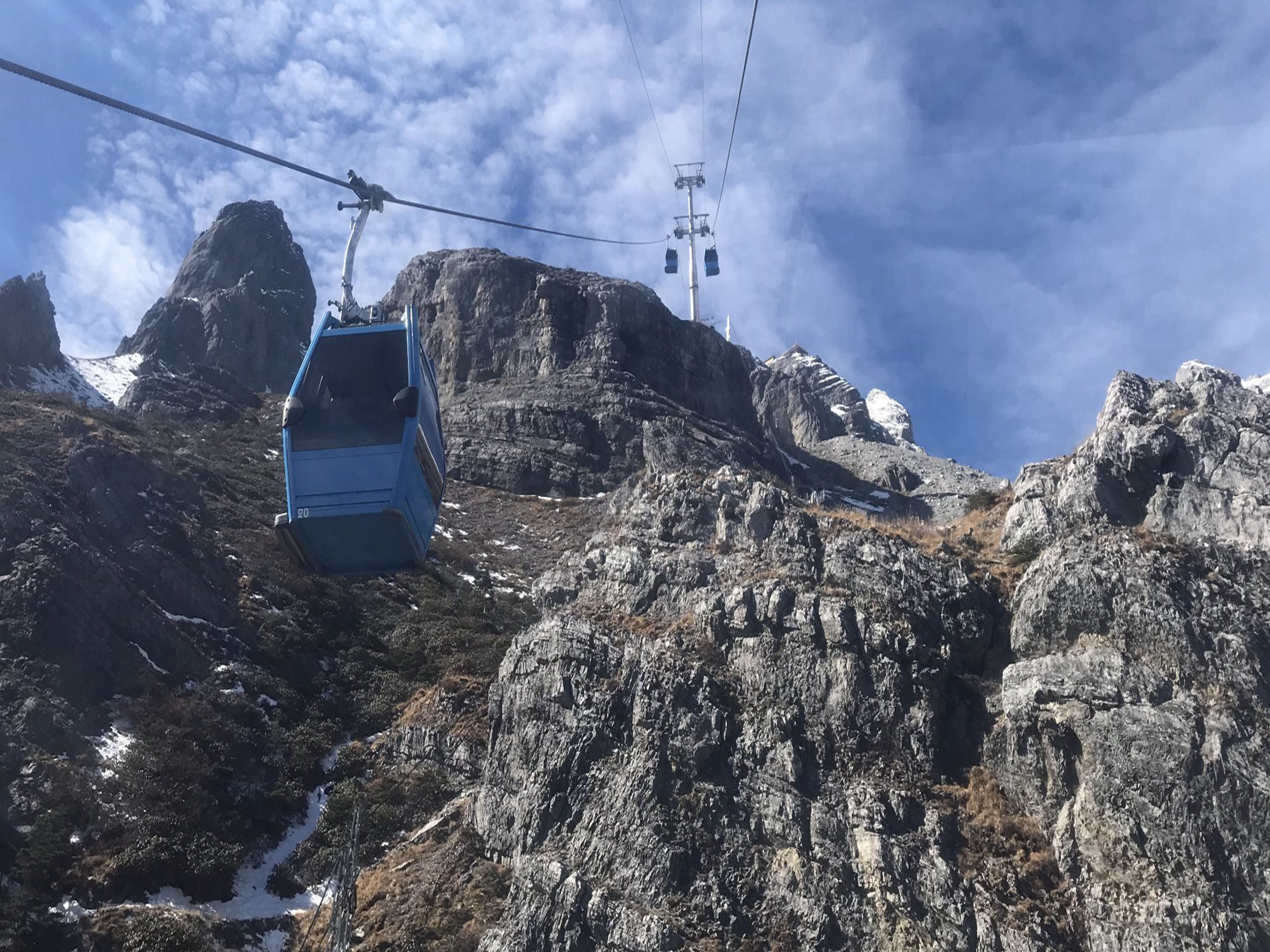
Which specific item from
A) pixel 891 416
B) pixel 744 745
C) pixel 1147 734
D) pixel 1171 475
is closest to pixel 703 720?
pixel 744 745

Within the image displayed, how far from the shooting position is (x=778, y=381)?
87.1 metres

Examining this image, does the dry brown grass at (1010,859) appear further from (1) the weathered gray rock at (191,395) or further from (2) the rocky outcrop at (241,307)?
(2) the rocky outcrop at (241,307)

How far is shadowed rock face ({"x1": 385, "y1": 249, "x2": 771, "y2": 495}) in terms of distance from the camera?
56.2m

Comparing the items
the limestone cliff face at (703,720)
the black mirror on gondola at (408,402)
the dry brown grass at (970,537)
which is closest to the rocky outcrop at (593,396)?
the limestone cliff face at (703,720)

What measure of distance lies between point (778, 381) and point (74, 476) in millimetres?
58956

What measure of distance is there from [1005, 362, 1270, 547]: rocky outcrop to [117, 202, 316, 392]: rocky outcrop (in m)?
63.7

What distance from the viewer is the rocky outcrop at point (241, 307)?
8519 centimetres

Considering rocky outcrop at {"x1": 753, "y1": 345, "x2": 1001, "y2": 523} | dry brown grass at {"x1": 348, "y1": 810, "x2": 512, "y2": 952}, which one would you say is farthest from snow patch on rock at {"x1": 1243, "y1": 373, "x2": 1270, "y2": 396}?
dry brown grass at {"x1": 348, "y1": 810, "x2": 512, "y2": 952}

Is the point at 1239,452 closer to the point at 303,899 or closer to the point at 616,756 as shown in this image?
the point at 616,756

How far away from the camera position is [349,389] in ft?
61.1

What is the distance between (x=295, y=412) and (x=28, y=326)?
61.7m

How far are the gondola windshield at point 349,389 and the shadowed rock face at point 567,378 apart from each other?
34789mm

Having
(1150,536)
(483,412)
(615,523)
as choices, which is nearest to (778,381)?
(483,412)

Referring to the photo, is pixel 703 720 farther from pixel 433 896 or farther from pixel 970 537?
pixel 970 537
